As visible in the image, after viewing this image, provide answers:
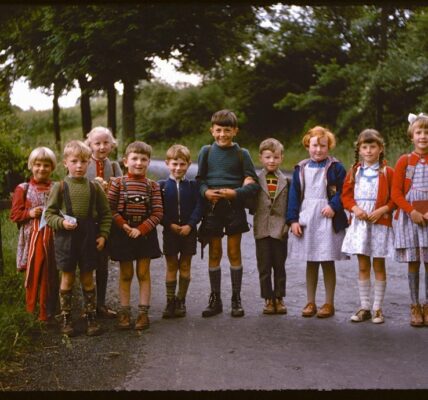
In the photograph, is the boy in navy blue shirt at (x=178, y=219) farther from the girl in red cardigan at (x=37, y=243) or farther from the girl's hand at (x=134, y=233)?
the girl in red cardigan at (x=37, y=243)

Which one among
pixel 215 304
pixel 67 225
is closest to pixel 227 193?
pixel 215 304

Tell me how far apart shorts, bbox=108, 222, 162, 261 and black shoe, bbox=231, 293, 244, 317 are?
86 centimetres

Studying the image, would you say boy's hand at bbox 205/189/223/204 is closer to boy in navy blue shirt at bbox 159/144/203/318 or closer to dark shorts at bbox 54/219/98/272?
boy in navy blue shirt at bbox 159/144/203/318

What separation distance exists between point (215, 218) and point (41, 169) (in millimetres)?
1622

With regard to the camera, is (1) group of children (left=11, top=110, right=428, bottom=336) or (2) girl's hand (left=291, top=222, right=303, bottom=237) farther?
(2) girl's hand (left=291, top=222, right=303, bottom=237)

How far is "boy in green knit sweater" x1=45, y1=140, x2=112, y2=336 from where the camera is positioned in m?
5.60

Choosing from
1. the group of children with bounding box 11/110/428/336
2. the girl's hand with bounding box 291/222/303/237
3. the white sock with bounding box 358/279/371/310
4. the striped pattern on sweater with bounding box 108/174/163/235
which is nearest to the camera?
the group of children with bounding box 11/110/428/336

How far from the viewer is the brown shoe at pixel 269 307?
635 centimetres

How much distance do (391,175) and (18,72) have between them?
1713 cm

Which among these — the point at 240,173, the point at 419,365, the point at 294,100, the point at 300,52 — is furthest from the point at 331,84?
the point at 419,365

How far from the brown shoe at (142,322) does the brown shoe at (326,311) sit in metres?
1.56

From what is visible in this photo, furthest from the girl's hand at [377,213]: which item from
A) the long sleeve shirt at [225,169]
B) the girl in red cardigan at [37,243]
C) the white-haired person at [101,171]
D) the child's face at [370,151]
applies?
the girl in red cardigan at [37,243]

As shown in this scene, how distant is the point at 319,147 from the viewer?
6316 mm

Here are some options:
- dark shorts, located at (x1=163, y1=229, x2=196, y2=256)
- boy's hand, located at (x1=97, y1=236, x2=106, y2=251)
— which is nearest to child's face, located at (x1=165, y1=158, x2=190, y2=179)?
dark shorts, located at (x1=163, y1=229, x2=196, y2=256)
